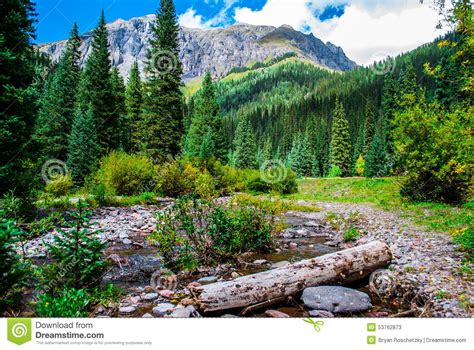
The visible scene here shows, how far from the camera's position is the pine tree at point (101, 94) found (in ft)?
77.8

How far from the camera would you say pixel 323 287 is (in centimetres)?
417

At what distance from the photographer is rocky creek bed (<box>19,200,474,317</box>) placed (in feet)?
11.7

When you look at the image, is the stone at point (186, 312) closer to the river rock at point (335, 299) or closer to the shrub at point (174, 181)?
the river rock at point (335, 299)

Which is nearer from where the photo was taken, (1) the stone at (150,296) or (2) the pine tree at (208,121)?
(1) the stone at (150,296)

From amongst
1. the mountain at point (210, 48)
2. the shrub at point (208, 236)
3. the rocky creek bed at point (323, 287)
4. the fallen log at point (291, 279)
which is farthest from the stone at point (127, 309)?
the mountain at point (210, 48)

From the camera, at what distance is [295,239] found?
853 cm

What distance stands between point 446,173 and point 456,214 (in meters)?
2.99

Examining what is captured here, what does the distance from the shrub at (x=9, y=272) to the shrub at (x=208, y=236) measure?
110 inches

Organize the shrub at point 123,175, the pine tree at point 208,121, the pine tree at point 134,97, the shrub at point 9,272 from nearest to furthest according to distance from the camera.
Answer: the shrub at point 9,272 → the shrub at point 123,175 → the pine tree at point 134,97 → the pine tree at point 208,121

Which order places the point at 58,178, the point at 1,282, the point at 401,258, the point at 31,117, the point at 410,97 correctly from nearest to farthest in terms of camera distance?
the point at 1,282, the point at 401,258, the point at 31,117, the point at 410,97, the point at 58,178

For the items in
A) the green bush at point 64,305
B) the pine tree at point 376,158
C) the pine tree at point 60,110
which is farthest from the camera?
the pine tree at point 376,158

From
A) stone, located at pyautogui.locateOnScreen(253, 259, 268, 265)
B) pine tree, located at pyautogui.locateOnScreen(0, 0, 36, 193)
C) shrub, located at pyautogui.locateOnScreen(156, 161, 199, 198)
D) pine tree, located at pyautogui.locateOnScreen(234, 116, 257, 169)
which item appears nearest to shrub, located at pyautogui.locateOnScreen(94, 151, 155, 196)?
shrub, located at pyautogui.locateOnScreen(156, 161, 199, 198)

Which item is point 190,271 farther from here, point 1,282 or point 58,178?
point 58,178
